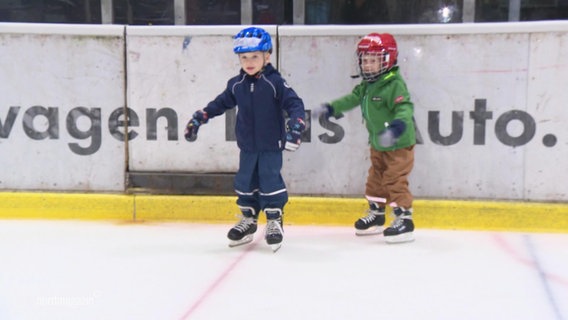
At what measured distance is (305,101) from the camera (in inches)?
168

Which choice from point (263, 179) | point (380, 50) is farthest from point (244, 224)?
point (380, 50)

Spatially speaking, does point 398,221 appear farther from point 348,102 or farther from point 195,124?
point 195,124

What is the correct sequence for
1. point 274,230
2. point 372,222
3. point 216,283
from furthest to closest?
point 372,222
point 274,230
point 216,283

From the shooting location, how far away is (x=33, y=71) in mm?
4422

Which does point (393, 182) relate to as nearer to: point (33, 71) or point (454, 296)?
point (454, 296)

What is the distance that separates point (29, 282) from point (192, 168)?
1634 millimetres

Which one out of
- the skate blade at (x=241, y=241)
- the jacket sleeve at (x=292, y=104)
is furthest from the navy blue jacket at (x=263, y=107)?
the skate blade at (x=241, y=241)

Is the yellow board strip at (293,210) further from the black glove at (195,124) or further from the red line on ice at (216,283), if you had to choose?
the black glove at (195,124)

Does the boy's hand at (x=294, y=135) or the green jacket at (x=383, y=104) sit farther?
the green jacket at (x=383, y=104)

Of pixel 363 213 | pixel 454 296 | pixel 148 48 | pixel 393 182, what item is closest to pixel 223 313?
pixel 454 296

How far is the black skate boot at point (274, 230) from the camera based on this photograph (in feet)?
11.6

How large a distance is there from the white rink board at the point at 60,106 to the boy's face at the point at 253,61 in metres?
1.32

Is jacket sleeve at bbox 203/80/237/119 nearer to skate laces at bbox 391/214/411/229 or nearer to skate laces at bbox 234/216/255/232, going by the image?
skate laces at bbox 234/216/255/232

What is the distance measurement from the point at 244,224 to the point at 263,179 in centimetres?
34
